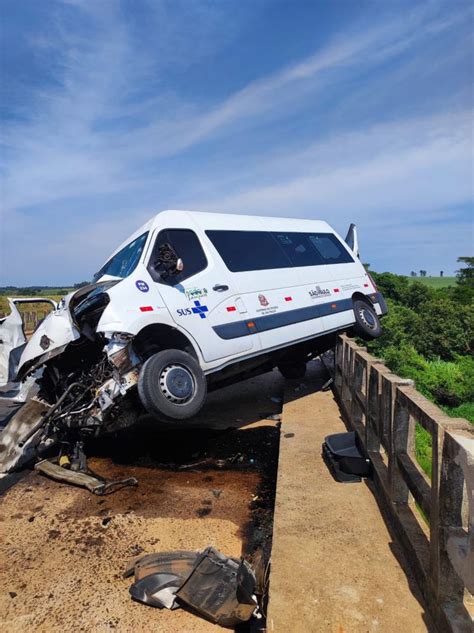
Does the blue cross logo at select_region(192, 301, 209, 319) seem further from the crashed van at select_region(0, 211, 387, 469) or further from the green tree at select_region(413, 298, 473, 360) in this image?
the green tree at select_region(413, 298, 473, 360)

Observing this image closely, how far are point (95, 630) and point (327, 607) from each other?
58.3 inches

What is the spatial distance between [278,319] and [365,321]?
234 centimetres

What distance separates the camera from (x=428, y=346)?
23047 millimetres

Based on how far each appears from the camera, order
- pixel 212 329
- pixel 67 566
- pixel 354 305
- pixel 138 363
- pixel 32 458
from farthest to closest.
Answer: pixel 354 305 < pixel 32 458 < pixel 212 329 < pixel 138 363 < pixel 67 566

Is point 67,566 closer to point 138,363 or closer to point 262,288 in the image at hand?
point 138,363

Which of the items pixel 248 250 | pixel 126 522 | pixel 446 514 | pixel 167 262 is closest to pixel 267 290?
pixel 248 250

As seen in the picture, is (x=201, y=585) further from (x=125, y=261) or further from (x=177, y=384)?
(x=125, y=261)

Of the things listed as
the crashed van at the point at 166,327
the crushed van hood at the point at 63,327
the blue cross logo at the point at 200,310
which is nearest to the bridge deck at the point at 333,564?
the crashed van at the point at 166,327

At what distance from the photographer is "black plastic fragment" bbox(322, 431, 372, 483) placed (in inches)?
184

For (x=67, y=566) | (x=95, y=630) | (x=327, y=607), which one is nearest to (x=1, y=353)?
(x=67, y=566)

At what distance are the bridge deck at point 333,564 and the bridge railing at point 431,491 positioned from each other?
14 cm

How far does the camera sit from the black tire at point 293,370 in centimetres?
952

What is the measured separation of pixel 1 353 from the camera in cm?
634

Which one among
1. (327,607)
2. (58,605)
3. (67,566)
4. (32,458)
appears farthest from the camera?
(32,458)
